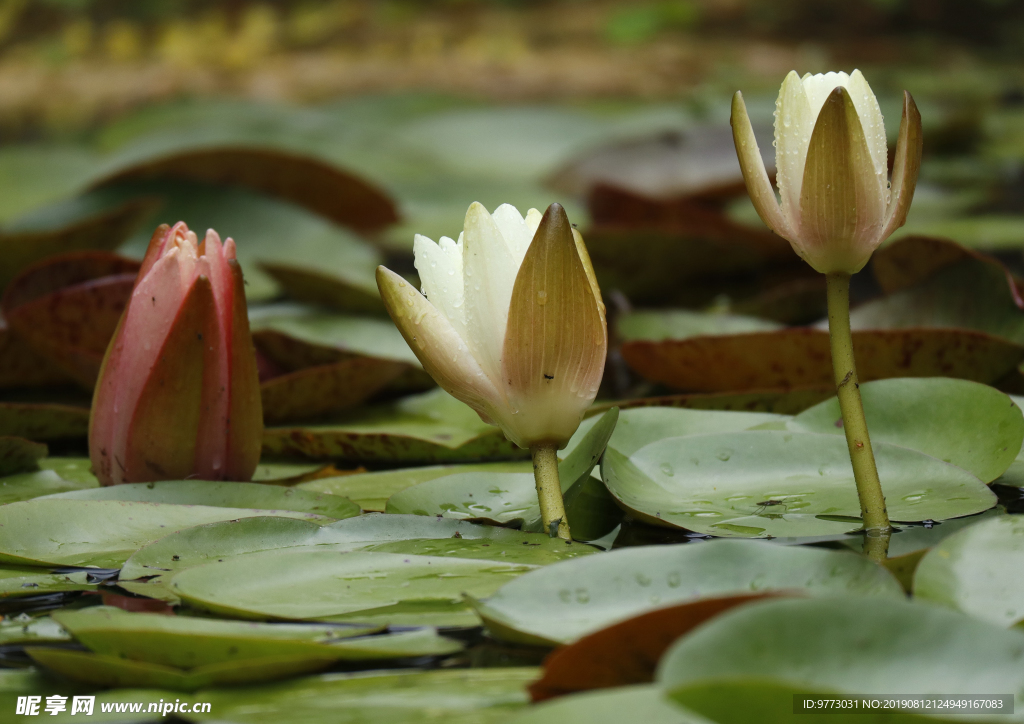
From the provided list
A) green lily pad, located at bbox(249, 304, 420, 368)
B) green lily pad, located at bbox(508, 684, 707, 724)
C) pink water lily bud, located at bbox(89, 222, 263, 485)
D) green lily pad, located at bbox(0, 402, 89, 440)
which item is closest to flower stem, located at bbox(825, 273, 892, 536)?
green lily pad, located at bbox(508, 684, 707, 724)

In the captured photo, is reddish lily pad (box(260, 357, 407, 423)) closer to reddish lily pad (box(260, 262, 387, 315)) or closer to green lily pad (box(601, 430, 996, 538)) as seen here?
reddish lily pad (box(260, 262, 387, 315))

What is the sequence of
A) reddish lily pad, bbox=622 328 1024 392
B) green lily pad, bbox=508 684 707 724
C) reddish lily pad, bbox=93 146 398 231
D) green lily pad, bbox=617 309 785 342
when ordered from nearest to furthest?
green lily pad, bbox=508 684 707 724 → reddish lily pad, bbox=622 328 1024 392 → green lily pad, bbox=617 309 785 342 → reddish lily pad, bbox=93 146 398 231

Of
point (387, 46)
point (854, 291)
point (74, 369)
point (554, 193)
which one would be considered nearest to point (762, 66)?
point (387, 46)

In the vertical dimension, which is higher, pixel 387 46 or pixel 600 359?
pixel 387 46

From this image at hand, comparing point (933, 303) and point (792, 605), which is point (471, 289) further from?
point (933, 303)

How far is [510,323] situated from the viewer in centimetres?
48

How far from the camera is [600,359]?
1.66 feet

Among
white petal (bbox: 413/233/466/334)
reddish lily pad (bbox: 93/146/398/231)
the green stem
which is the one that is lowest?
the green stem

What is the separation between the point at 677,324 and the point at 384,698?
693mm

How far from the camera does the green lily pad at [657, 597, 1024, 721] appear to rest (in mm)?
327

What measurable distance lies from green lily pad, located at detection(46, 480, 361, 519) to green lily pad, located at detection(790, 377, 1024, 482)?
0.34 m

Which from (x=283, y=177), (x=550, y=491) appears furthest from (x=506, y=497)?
(x=283, y=177)

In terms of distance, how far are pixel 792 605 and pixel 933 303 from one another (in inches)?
25.2

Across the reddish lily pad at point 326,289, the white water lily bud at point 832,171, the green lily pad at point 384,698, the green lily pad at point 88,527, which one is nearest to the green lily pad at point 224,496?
the green lily pad at point 88,527
